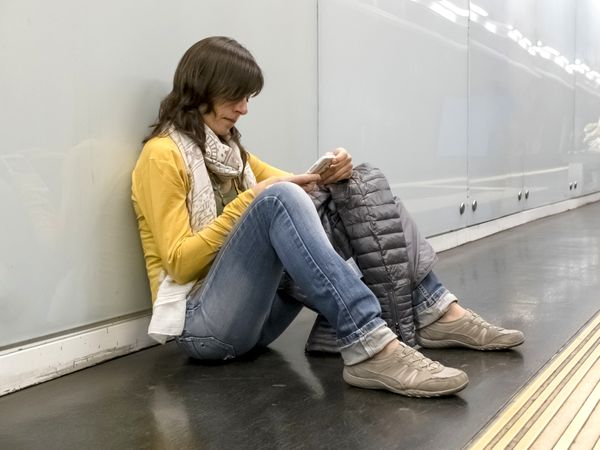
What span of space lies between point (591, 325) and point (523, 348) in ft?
1.66

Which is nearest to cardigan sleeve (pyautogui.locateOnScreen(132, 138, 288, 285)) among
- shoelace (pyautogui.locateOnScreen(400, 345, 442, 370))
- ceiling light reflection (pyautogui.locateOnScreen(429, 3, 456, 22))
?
shoelace (pyautogui.locateOnScreen(400, 345, 442, 370))

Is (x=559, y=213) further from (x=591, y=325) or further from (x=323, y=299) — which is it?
(x=323, y=299)

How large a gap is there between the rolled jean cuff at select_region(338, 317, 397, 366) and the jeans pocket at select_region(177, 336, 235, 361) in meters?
0.50

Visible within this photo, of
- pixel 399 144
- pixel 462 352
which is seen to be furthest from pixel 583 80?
pixel 462 352

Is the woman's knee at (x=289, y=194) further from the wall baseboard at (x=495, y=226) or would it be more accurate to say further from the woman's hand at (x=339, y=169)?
the wall baseboard at (x=495, y=226)

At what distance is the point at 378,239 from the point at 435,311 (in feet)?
1.26

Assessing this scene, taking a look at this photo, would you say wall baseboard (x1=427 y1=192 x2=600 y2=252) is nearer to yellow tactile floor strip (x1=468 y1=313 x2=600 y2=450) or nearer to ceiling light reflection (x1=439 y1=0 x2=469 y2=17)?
ceiling light reflection (x1=439 y1=0 x2=469 y2=17)

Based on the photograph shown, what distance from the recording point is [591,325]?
9.94ft

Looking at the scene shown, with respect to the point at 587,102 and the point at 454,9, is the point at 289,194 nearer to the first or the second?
the point at 454,9

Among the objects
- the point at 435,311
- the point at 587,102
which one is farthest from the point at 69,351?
the point at 587,102

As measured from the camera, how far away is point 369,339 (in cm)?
215

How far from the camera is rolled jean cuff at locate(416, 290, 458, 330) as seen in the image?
2633mm

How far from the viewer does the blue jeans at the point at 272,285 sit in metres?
2.13

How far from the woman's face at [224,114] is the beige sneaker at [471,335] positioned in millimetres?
1023
